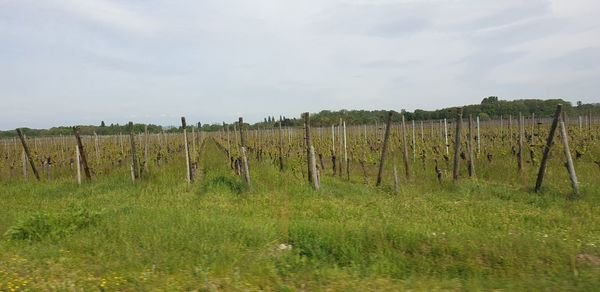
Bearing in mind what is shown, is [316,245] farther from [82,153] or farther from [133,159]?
[82,153]

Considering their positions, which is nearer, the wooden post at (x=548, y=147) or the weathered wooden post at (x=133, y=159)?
the wooden post at (x=548, y=147)

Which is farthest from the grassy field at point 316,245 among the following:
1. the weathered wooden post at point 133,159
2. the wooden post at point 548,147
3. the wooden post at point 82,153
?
the wooden post at point 82,153

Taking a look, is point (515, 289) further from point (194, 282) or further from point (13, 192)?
point (13, 192)

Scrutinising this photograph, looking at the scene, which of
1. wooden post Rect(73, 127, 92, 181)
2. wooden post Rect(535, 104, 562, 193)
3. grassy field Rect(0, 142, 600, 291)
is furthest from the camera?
wooden post Rect(73, 127, 92, 181)

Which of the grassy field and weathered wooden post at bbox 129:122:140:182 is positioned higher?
weathered wooden post at bbox 129:122:140:182

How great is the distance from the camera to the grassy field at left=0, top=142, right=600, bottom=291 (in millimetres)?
4672

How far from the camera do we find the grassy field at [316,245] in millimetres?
4672

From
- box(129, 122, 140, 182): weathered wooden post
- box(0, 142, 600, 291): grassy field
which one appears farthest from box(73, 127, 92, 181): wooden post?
box(0, 142, 600, 291): grassy field

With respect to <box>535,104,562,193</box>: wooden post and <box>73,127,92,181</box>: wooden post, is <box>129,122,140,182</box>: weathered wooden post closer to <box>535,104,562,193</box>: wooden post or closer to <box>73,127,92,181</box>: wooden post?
<box>73,127,92,181</box>: wooden post

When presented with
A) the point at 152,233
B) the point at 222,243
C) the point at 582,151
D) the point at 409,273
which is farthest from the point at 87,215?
the point at 582,151

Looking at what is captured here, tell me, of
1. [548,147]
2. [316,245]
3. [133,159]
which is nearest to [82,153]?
[133,159]

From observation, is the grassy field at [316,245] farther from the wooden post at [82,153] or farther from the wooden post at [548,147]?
the wooden post at [82,153]

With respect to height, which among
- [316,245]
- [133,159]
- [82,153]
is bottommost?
[316,245]

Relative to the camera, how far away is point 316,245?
5961 mm
